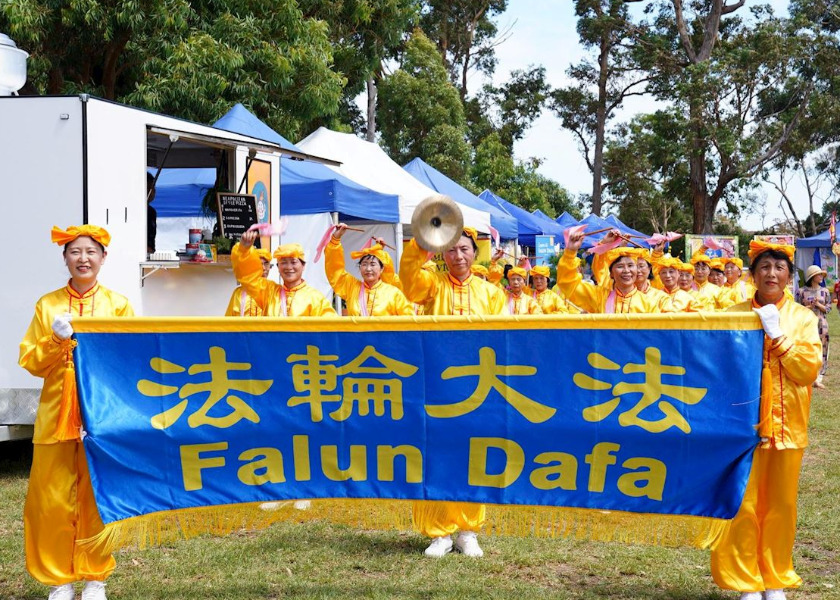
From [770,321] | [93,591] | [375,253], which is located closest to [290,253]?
[375,253]

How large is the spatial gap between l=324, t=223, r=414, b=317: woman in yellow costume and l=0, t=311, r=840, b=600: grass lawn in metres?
1.84

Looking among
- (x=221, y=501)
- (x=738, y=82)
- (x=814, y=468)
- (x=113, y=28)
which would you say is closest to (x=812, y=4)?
(x=738, y=82)

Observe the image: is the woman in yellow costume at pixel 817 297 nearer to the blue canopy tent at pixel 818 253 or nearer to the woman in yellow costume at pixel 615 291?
the woman in yellow costume at pixel 615 291

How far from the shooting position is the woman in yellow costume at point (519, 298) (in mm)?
11461

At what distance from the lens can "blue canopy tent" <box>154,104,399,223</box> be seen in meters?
11.3

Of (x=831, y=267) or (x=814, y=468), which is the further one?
(x=831, y=267)

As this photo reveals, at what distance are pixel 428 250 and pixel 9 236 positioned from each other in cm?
355

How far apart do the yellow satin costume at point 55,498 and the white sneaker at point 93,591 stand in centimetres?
5

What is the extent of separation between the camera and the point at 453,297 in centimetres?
527

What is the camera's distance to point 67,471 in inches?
165

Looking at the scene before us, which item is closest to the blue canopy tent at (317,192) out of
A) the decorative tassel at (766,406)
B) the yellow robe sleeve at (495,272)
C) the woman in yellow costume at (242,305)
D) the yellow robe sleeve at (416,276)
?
the yellow robe sleeve at (495,272)

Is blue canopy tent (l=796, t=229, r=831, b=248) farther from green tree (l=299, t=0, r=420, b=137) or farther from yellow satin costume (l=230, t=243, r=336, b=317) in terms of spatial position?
yellow satin costume (l=230, t=243, r=336, b=317)

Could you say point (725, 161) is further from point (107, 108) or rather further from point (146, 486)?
point (146, 486)

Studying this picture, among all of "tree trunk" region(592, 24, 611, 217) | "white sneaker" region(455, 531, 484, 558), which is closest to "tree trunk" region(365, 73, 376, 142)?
"tree trunk" region(592, 24, 611, 217)
